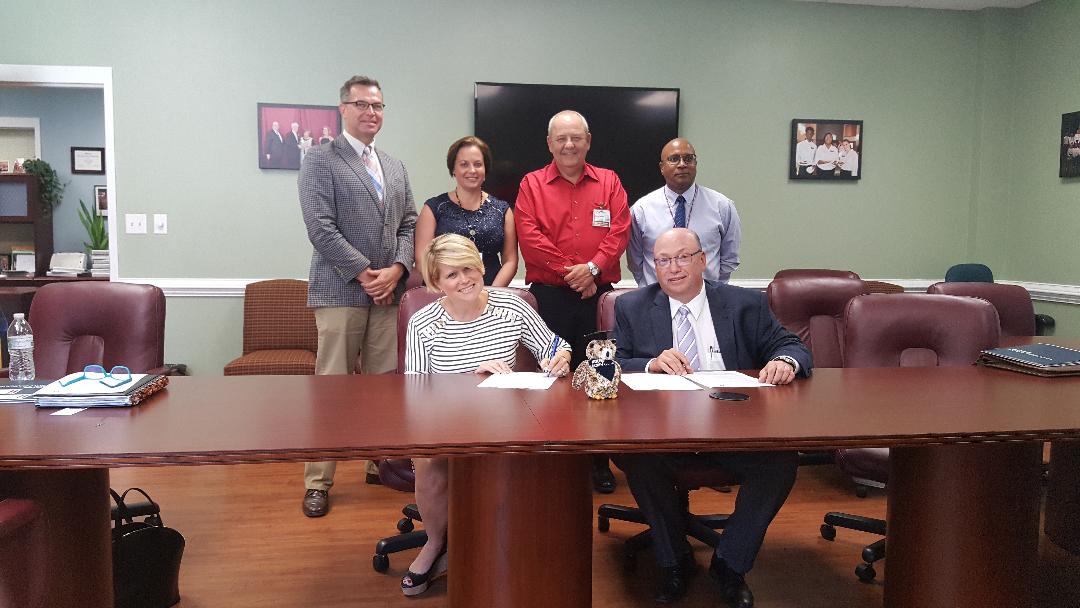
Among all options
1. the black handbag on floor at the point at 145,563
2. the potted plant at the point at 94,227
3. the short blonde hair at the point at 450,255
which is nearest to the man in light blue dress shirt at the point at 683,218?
the short blonde hair at the point at 450,255

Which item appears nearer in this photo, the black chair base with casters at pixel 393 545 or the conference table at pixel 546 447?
the conference table at pixel 546 447

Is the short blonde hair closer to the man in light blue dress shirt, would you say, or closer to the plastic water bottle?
the plastic water bottle

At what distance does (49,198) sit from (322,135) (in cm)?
456

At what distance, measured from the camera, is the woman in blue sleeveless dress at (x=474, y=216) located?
3482 mm

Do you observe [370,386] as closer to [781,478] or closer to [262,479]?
[781,478]

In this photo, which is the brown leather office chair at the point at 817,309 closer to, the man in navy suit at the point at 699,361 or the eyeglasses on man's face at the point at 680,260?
the man in navy suit at the point at 699,361

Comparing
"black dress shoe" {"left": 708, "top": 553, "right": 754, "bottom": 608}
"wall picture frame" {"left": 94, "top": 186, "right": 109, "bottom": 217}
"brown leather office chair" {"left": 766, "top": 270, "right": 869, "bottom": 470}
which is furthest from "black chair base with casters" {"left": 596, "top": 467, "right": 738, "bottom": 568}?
"wall picture frame" {"left": 94, "top": 186, "right": 109, "bottom": 217}

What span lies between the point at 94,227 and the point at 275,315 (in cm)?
386

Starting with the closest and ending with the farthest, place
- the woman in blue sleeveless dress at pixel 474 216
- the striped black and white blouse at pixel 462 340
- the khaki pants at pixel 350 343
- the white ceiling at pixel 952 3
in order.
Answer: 1. the striped black and white blouse at pixel 462 340
2. the khaki pants at pixel 350 343
3. the woman in blue sleeveless dress at pixel 474 216
4. the white ceiling at pixel 952 3

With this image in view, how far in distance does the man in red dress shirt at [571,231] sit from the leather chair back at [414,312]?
2.20ft

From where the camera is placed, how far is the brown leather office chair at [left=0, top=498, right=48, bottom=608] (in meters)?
1.57

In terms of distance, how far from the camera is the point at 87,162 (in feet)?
26.4

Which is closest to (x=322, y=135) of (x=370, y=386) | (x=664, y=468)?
(x=370, y=386)

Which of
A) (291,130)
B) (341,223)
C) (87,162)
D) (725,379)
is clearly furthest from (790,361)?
(87,162)
